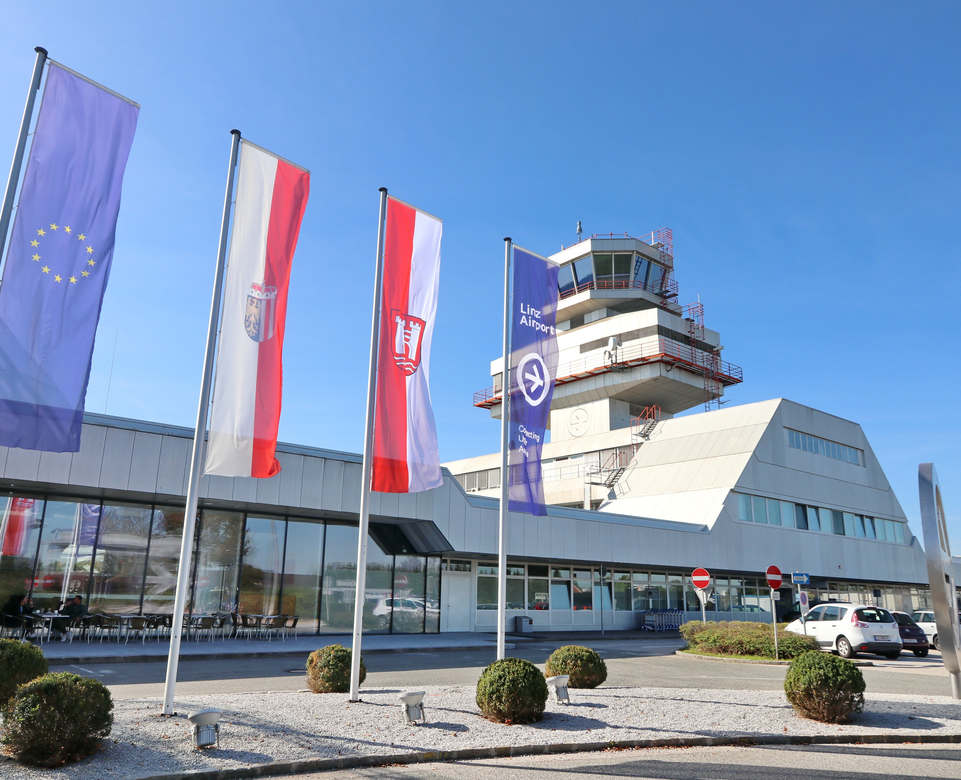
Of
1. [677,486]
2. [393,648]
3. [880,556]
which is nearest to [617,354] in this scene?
[677,486]

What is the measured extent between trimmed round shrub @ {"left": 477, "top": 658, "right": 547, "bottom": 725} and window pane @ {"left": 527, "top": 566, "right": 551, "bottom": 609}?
2220cm

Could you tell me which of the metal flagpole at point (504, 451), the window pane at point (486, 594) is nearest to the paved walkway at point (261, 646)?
the window pane at point (486, 594)

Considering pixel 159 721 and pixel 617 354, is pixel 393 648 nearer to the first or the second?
pixel 159 721

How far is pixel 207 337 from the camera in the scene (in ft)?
34.0

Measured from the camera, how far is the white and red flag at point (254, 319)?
10281mm

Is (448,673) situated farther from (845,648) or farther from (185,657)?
(845,648)

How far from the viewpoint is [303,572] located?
2483 cm

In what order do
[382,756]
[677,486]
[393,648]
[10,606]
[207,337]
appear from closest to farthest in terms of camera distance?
[382,756]
[207,337]
[10,606]
[393,648]
[677,486]

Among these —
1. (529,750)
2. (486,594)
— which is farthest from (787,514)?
(529,750)

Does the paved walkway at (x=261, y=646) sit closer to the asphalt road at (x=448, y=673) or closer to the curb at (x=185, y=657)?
the curb at (x=185, y=657)

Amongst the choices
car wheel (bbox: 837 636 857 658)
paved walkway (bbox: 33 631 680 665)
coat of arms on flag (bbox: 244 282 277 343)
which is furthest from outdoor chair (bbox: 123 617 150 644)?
car wheel (bbox: 837 636 857 658)

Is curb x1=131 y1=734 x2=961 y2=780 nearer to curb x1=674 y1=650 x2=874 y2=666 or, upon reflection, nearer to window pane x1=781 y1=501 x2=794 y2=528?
curb x1=674 y1=650 x2=874 y2=666

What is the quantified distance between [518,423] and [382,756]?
654 cm

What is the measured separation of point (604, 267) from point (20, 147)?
42315 mm
